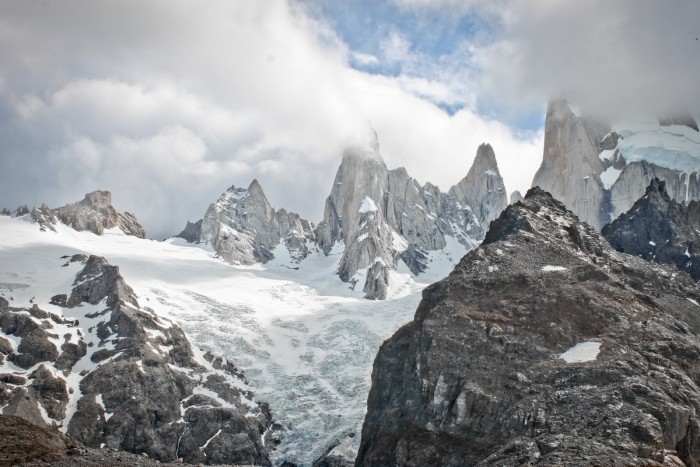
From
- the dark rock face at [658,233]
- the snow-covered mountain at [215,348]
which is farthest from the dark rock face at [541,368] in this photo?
the dark rock face at [658,233]

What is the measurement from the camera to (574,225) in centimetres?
10294

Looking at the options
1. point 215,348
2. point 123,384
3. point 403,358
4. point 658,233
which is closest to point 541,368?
point 403,358

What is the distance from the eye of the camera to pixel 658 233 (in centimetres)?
14812

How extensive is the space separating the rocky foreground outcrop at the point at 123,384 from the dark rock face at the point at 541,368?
1742 inches

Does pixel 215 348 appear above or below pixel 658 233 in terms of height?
below

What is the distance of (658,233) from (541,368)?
9075cm

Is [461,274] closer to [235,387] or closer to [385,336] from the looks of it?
[235,387]

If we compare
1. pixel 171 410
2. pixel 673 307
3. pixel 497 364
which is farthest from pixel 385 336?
pixel 497 364

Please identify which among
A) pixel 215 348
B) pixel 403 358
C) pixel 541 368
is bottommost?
pixel 215 348

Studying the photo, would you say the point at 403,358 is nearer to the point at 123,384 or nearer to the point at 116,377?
the point at 123,384

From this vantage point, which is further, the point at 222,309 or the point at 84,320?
the point at 222,309

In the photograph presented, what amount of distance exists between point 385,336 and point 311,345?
16.8 metres

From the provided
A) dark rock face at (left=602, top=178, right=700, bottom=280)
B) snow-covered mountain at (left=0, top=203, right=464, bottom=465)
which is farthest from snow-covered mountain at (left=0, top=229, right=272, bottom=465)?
dark rock face at (left=602, top=178, right=700, bottom=280)

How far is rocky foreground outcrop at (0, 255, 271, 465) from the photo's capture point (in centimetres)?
11369
